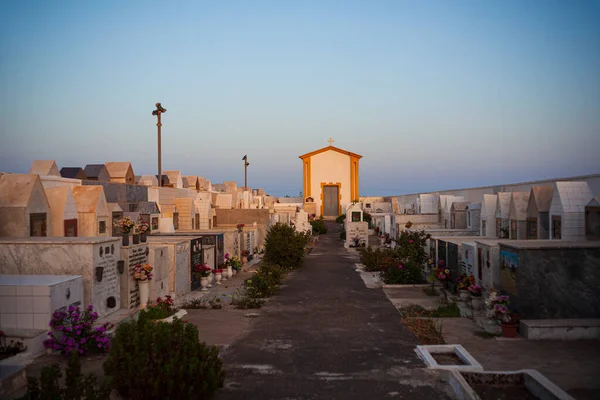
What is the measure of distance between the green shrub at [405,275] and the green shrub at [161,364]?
1197 cm

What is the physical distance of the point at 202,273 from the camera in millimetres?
16672

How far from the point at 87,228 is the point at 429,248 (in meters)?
12.6

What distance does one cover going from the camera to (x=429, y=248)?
19703mm

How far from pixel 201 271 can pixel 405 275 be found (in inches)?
284

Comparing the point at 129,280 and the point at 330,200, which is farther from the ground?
the point at 330,200

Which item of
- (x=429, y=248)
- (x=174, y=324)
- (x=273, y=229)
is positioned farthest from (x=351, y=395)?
(x=273, y=229)

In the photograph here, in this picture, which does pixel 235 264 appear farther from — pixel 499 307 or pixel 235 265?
pixel 499 307

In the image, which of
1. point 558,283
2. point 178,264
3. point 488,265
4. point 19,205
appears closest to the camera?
point 558,283

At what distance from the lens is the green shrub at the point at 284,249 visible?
22.4m

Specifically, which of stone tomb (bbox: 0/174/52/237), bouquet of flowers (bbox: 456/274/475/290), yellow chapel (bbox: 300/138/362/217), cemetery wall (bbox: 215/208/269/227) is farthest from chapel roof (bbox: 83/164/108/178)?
yellow chapel (bbox: 300/138/362/217)

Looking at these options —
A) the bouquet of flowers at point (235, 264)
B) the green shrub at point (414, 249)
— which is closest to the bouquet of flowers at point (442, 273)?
the green shrub at point (414, 249)

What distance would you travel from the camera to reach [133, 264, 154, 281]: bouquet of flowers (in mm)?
12141

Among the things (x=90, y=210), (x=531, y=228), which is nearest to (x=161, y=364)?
(x=90, y=210)

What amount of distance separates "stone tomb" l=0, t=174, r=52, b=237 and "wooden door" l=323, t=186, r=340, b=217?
53.3 meters
